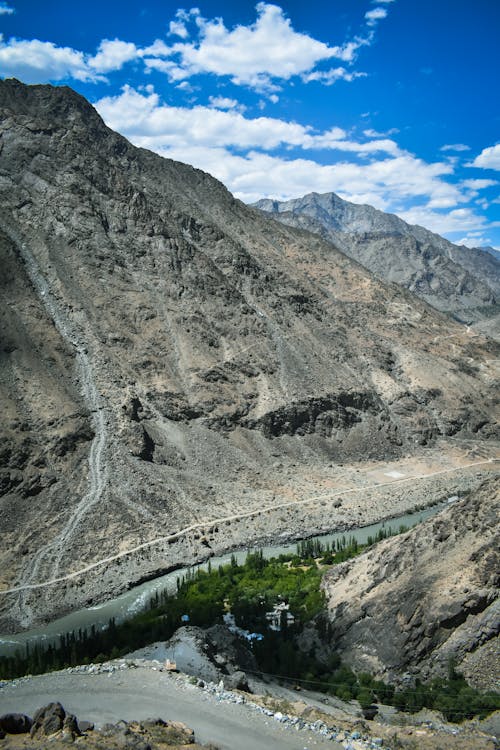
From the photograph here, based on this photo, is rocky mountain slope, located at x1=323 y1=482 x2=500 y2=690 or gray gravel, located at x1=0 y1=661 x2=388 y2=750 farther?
rocky mountain slope, located at x1=323 y1=482 x2=500 y2=690

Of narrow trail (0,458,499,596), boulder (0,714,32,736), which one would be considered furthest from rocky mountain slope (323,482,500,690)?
boulder (0,714,32,736)

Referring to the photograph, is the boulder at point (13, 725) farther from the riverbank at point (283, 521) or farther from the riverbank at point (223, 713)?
the riverbank at point (283, 521)

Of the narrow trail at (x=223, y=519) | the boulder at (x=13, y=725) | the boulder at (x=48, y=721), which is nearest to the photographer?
the boulder at (x=48, y=721)

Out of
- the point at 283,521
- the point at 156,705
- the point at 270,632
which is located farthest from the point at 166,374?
the point at 156,705

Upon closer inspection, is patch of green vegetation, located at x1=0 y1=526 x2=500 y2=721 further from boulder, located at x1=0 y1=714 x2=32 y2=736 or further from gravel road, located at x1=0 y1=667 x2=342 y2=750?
boulder, located at x1=0 y1=714 x2=32 y2=736

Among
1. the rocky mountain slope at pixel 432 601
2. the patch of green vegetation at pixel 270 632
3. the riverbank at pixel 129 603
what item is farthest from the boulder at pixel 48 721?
the riverbank at pixel 129 603

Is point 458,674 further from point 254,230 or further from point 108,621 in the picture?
point 254,230

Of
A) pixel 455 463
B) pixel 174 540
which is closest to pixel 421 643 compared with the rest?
pixel 174 540
